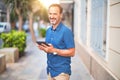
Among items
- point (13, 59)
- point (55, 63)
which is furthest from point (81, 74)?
point (55, 63)

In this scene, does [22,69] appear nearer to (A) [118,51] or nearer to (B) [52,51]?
(A) [118,51]

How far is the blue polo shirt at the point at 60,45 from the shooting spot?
398 cm

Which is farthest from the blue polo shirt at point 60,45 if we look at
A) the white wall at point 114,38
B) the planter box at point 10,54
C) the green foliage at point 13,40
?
the green foliage at point 13,40

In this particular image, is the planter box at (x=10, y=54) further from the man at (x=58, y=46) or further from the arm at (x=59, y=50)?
the arm at (x=59, y=50)

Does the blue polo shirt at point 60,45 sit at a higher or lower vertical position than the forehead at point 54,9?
lower

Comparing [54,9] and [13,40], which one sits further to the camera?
[13,40]

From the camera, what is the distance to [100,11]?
26.5 ft

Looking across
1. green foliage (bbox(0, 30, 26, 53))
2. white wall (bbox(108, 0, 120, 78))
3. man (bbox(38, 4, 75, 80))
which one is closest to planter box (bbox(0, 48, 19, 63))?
green foliage (bbox(0, 30, 26, 53))

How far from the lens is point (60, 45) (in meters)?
4.02

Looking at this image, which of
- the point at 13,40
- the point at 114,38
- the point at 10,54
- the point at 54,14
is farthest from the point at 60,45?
the point at 13,40

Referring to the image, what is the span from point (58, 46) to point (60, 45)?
0.03 meters

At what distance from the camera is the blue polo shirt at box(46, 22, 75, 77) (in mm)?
3979

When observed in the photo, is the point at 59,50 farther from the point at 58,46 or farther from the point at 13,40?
the point at 13,40

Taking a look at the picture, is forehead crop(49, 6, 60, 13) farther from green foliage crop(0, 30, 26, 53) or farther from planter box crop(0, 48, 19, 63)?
green foliage crop(0, 30, 26, 53)
